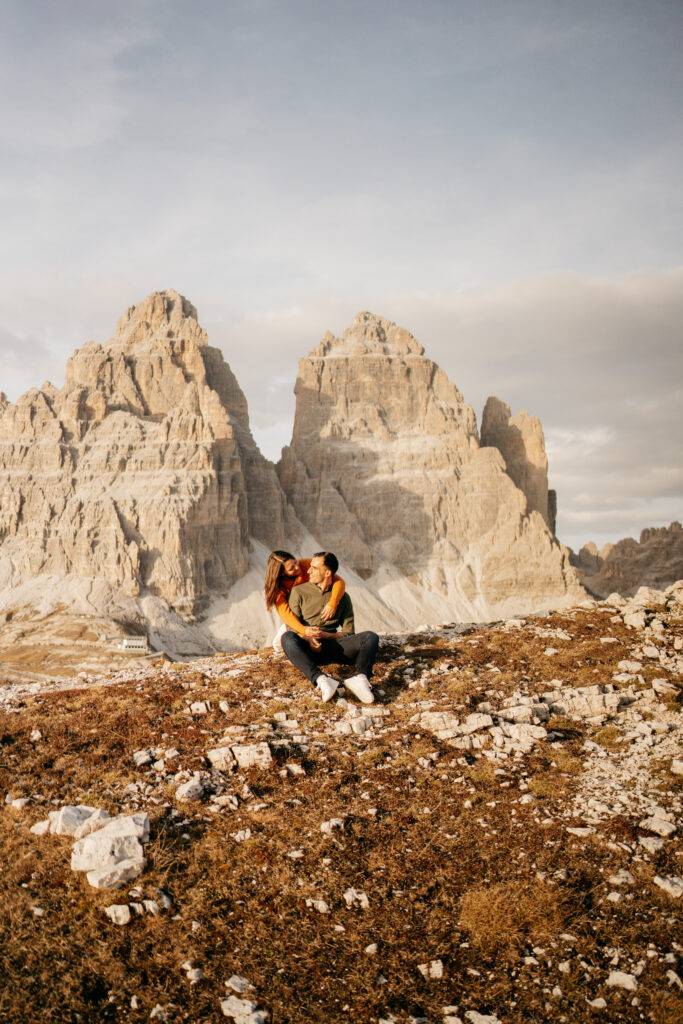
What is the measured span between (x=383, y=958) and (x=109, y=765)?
5.60 metres

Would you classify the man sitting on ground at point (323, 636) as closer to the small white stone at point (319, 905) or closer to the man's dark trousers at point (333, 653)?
the man's dark trousers at point (333, 653)

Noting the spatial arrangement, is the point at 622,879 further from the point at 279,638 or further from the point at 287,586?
the point at 287,586

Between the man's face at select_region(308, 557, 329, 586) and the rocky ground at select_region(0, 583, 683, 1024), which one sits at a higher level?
the man's face at select_region(308, 557, 329, 586)

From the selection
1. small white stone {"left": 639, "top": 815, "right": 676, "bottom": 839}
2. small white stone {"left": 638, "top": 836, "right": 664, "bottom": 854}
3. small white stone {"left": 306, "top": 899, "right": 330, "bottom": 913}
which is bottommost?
small white stone {"left": 306, "top": 899, "right": 330, "bottom": 913}

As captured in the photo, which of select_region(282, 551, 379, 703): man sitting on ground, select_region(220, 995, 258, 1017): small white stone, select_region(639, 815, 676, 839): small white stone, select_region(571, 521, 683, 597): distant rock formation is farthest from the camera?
select_region(571, 521, 683, 597): distant rock formation

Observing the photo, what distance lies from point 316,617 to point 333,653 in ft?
2.85

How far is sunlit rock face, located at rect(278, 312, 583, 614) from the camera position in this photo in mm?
173000

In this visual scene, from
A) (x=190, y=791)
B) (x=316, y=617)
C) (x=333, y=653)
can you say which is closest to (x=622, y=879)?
(x=190, y=791)

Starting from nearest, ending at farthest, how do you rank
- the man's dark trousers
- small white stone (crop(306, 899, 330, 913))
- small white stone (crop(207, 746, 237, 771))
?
small white stone (crop(306, 899, 330, 913)) < small white stone (crop(207, 746, 237, 771)) < the man's dark trousers

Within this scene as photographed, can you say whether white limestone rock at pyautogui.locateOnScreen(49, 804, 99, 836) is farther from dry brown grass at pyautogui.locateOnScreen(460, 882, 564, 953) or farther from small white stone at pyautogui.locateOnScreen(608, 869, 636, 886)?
small white stone at pyautogui.locateOnScreen(608, 869, 636, 886)

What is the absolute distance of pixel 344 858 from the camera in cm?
780

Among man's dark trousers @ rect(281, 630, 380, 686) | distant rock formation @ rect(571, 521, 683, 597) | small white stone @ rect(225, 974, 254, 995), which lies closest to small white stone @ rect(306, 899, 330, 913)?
small white stone @ rect(225, 974, 254, 995)

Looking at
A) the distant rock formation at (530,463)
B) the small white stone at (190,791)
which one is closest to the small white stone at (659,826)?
the small white stone at (190,791)

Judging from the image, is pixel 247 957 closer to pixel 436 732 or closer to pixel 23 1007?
pixel 23 1007
